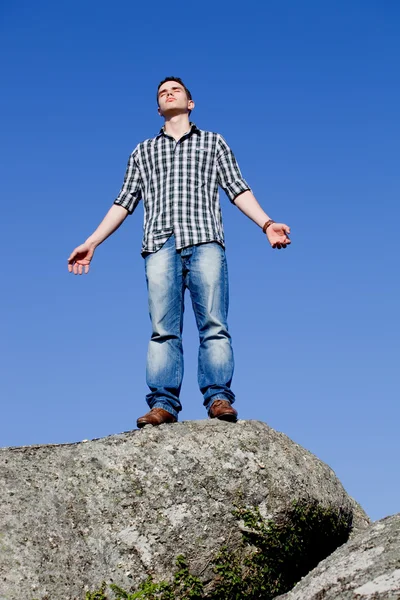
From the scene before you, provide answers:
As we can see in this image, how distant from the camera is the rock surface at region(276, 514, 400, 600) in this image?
201 inches

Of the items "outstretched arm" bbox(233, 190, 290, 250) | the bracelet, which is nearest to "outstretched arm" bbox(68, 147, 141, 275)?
"outstretched arm" bbox(233, 190, 290, 250)

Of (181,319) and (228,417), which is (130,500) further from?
(181,319)

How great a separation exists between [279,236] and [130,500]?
2649mm

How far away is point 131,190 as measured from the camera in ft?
26.1

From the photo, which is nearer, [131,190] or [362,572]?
[362,572]

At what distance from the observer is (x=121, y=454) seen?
21.8 feet

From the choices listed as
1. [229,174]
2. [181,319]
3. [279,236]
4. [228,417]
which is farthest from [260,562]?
[229,174]

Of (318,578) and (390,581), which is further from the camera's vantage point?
(318,578)

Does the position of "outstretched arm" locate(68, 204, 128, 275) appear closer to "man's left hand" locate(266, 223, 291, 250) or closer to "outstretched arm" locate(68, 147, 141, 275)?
"outstretched arm" locate(68, 147, 141, 275)

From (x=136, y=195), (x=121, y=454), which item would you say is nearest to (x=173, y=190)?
(x=136, y=195)

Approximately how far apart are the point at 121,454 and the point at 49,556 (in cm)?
104

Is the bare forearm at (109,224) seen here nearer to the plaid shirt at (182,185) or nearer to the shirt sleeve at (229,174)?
the plaid shirt at (182,185)

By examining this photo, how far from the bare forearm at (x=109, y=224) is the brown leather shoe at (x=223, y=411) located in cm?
194

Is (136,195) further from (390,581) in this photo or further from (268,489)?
(390,581)
